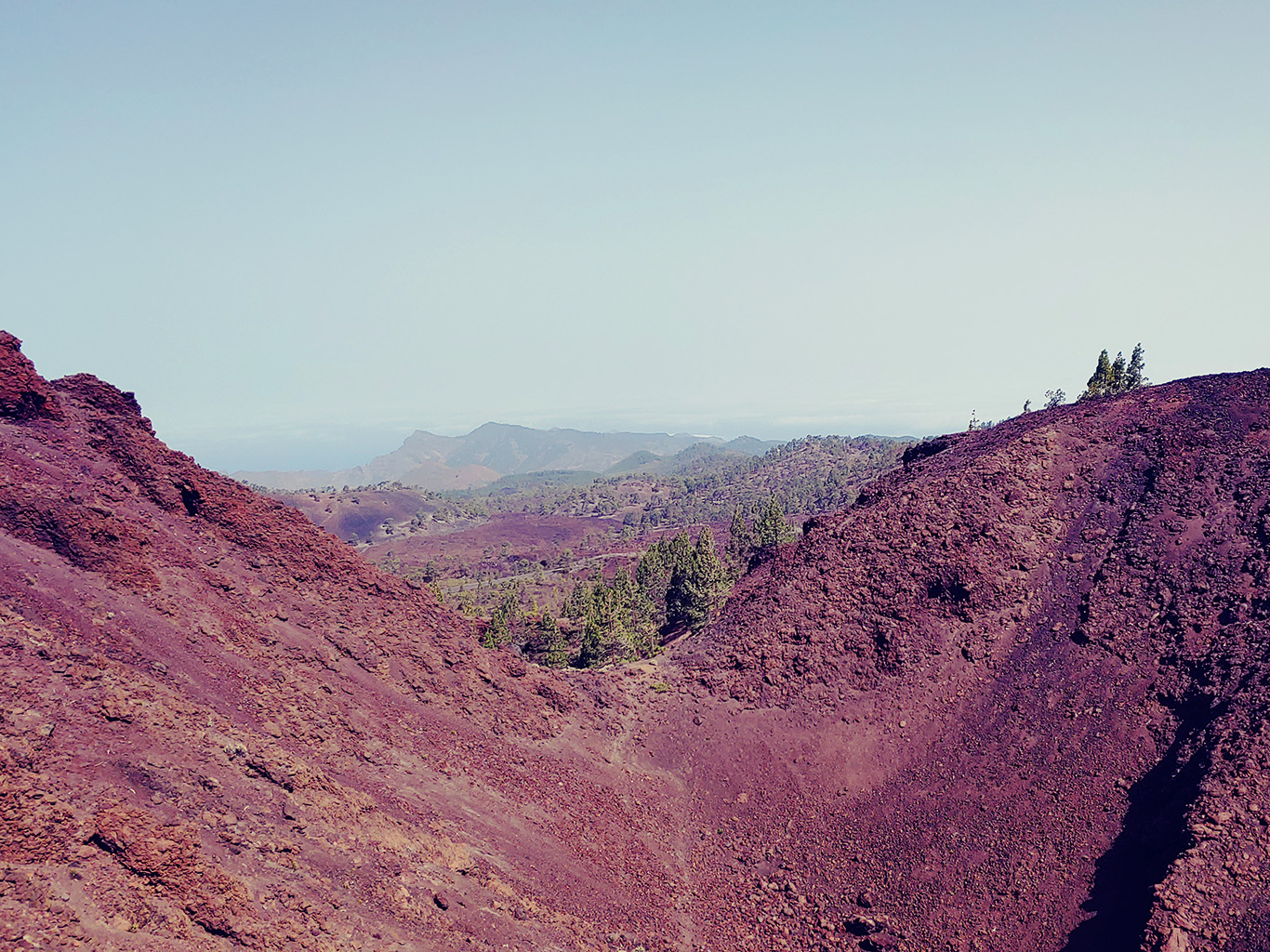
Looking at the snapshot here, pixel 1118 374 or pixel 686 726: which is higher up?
pixel 1118 374

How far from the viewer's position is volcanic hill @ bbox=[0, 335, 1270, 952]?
50.0ft

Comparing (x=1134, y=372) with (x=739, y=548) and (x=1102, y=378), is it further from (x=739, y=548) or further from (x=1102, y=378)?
(x=739, y=548)

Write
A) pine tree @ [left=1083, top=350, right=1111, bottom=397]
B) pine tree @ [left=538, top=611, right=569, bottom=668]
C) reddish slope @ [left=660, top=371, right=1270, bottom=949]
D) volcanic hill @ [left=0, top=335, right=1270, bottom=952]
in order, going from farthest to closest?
1. pine tree @ [left=1083, top=350, right=1111, bottom=397]
2. pine tree @ [left=538, top=611, right=569, bottom=668]
3. reddish slope @ [left=660, top=371, right=1270, bottom=949]
4. volcanic hill @ [left=0, top=335, right=1270, bottom=952]

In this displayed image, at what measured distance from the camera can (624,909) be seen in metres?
21.5

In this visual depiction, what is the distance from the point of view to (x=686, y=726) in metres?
30.8

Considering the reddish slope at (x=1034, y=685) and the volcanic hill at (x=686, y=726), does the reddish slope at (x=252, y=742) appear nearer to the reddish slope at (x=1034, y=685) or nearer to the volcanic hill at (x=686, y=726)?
the volcanic hill at (x=686, y=726)

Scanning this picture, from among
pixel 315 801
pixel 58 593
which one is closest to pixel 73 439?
pixel 58 593

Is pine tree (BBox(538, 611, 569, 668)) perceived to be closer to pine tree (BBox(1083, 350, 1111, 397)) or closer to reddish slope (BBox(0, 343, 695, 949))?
reddish slope (BBox(0, 343, 695, 949))

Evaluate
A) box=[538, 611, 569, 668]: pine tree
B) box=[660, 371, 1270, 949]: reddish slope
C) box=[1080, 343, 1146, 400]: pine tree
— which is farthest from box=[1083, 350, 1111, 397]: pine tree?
box=[538, 611, 569, 668]: pine tree

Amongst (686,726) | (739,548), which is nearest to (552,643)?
(686,726)

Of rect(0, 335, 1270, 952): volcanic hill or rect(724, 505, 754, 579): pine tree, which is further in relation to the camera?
rect(724, 505, 754, 579): pine tree

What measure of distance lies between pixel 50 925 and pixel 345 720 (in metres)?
11.8

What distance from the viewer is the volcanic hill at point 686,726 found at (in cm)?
1524

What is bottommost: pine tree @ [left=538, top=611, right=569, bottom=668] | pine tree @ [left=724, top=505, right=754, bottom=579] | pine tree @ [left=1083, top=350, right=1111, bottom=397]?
pine tree @ [left=538, top=611, right=569, bottom=668]
